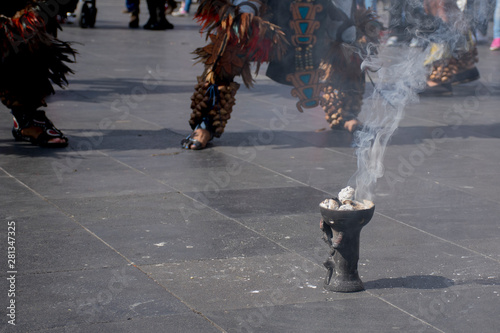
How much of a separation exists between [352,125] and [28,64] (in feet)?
9.64

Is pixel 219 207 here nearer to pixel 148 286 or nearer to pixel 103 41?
pixel 148 286

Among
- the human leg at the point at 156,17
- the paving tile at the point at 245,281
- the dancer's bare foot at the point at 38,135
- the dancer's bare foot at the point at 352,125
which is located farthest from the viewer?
the human leg at the point at 156,17

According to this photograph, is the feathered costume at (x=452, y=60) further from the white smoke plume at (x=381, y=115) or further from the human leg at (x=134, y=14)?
the human leg at (x=134, y=14)

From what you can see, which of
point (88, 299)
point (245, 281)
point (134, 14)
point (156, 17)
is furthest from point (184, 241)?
point (134, 14)

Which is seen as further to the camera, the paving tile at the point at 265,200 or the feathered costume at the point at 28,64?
the feathered costume at the point at 28,64

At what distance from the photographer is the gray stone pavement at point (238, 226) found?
10.5 feet

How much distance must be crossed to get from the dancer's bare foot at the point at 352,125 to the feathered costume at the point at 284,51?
6 cm

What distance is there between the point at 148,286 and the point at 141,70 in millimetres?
7742

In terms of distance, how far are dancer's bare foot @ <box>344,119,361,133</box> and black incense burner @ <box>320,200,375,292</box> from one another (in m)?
3.64

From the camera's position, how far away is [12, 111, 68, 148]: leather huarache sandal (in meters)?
6.21

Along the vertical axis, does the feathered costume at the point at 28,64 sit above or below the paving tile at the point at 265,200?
above

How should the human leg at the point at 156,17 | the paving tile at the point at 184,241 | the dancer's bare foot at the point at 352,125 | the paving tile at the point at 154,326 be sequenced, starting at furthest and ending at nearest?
the human leg at the point at 156,17 < the dancer's bare foot at the point at 352,125 < the paving tile at the point at 184,241 < the paving tile at the point at 154,326

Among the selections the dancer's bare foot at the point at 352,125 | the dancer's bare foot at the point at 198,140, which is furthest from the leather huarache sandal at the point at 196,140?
the dancer's bare foot at the point at 352,125

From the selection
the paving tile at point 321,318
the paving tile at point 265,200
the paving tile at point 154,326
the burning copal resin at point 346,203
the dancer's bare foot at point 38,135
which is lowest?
the dancer's bare foot at point 38,135
